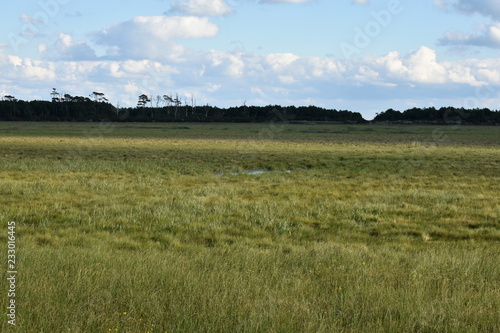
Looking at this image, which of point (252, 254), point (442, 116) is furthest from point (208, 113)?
point (252, 254)

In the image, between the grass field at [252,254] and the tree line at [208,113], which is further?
the tree line at [208,113]

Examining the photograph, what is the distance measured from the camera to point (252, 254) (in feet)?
32.3

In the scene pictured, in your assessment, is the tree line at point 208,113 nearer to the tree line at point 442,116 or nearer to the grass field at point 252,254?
the tree line at point 442,116

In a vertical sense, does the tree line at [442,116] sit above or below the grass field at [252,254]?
above

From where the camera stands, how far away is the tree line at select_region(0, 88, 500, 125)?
15825cm

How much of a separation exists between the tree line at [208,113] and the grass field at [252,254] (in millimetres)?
136454

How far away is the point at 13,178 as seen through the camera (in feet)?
80.7

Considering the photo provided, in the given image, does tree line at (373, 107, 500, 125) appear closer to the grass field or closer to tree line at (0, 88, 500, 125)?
tree line at (0, 88, 500, 125)

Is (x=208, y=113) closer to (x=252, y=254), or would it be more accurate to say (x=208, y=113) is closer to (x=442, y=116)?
(x=442, y=116)

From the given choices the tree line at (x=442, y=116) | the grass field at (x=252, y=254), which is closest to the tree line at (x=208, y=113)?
the tree line at (x=442, y=116)

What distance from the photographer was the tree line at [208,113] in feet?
519

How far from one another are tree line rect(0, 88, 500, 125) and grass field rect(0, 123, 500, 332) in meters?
136

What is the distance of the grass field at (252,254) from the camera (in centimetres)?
630

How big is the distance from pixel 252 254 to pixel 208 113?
182 meters
